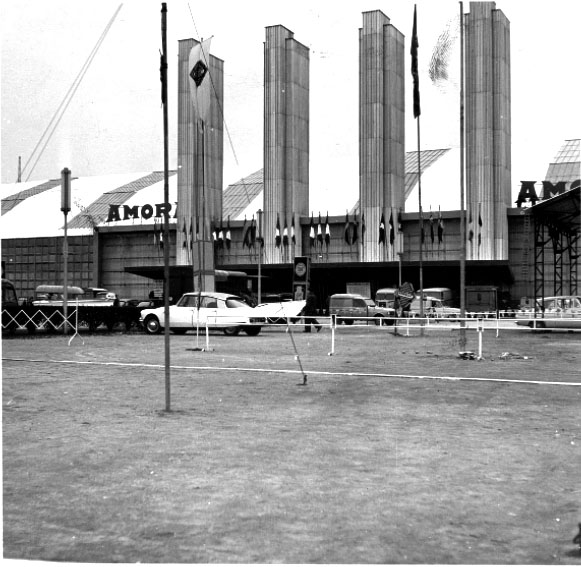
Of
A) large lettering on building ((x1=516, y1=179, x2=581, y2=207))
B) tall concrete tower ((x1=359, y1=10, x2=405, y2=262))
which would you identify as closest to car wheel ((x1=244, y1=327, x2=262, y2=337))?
tall concrete tower ((x1=359, y1=10, x2=405, y2=262))

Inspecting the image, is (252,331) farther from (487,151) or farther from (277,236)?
(277,236)

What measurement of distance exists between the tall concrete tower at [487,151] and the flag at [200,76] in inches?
1487

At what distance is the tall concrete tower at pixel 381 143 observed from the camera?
48469 millimetres

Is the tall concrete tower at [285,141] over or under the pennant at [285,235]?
over

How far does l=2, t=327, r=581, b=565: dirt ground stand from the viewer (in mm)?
4367

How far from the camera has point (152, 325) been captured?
99.6 ft

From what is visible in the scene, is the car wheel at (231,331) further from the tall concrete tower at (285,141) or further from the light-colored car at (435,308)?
the tall concrete tower at (285,141)

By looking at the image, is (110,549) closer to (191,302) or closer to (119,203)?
(191,302)

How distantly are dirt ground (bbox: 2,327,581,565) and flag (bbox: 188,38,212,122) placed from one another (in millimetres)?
3256

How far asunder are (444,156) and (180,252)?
20.9 m

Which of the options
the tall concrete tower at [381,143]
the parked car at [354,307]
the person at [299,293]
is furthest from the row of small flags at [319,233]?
the person at [299,293]

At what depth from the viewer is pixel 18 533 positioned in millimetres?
4566

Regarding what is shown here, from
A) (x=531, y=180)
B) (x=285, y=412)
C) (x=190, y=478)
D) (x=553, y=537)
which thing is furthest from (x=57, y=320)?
(x=531, y=180)

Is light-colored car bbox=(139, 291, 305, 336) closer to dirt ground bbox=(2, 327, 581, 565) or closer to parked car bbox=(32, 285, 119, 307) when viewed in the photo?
parked car bbox=(32, 285, 119, 307)
